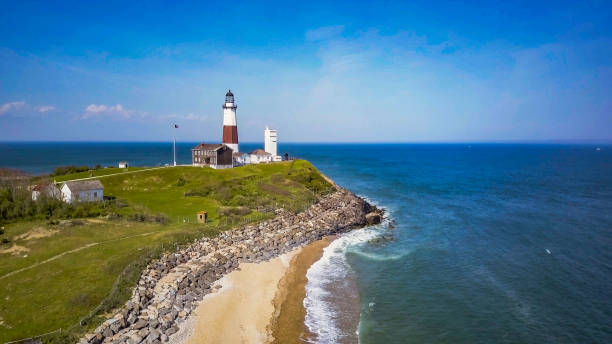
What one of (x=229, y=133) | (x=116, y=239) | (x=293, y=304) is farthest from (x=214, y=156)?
(x=293, y=304)

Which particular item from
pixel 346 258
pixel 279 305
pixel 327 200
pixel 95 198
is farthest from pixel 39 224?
pixel 327 200

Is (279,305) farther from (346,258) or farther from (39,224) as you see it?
(39,224)

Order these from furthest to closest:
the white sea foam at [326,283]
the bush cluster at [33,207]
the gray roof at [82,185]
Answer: the gray roof at [82,185] < the bush cluster at [33,207] < the white sea foam at [326,283]

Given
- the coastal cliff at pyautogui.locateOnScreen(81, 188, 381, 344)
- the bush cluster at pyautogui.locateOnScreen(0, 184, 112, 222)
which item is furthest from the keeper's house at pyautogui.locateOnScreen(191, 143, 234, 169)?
the bush cluster at pyautogui.locateOnScreen(0, 184, 112, 222)

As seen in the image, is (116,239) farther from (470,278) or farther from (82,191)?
(470,278)

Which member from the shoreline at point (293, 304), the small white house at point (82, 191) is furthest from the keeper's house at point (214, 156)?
the shoreline at point (293, 304)

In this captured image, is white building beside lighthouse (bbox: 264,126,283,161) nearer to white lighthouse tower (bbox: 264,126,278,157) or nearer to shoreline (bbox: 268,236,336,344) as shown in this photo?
white lighthouse tower (bbox: 264,126,278,157)

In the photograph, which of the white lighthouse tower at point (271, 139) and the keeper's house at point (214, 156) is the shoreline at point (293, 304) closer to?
the keeper's house at point (214, 156)
